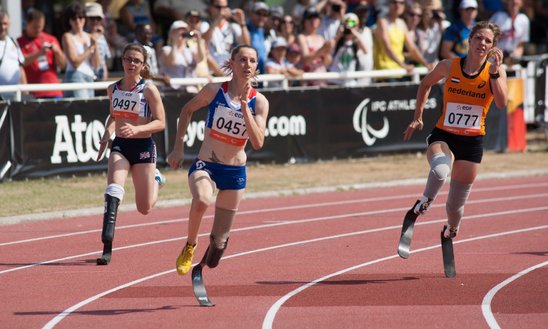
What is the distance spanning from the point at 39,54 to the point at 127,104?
5.75m

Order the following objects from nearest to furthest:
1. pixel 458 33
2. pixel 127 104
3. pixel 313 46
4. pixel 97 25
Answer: pixel 127 104, pixel 97 25, pixel 313 46, pixel 458 33

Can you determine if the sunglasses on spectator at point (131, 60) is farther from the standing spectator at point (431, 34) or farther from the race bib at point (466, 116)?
the standing spectator at point (431, 34)

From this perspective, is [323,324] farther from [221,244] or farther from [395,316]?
[221,244]

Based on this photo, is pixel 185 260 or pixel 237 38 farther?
pixel 237 38

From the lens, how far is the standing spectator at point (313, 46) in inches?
747

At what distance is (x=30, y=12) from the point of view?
648 inches

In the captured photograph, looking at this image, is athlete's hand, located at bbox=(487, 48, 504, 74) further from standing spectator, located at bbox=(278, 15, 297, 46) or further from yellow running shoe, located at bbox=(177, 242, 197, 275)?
standing spectator, located at bbox=(278, 15, 297, 46)

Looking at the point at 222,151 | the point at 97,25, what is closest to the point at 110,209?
the point at 222,151

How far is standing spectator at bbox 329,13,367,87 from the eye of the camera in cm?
1877

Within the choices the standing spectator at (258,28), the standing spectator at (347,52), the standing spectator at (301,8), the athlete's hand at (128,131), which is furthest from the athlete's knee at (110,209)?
the standing spectator at (301,8)

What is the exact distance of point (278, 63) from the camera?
61.8 feet

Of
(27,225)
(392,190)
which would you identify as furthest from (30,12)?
(392,190)

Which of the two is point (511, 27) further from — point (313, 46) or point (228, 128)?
point (228, 128)

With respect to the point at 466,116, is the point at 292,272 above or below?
below
